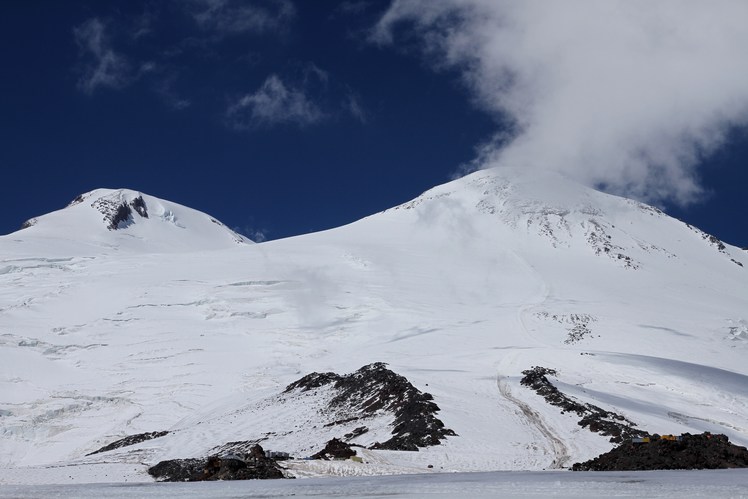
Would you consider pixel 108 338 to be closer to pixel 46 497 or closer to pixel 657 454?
pixel 46 497

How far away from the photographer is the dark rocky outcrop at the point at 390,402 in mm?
26688

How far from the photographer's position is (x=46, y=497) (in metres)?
13.9

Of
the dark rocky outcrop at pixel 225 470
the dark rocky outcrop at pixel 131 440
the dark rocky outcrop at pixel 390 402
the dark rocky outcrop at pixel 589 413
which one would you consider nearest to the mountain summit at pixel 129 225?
the dark rocky outcrop at pixel 131 440

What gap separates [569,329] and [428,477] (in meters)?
57.7

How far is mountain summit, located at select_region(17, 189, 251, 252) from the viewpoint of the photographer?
474ft

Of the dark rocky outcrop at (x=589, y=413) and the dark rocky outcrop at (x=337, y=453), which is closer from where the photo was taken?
the dark rocky outcrop at (x=337, y=453)

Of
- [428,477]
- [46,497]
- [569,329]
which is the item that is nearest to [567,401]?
[428,477]

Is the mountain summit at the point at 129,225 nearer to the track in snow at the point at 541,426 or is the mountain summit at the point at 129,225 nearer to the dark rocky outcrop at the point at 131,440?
the dark rocky outcrop at the point at 131,440

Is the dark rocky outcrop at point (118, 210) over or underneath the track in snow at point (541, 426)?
over

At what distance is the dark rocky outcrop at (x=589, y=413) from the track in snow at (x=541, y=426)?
1.64 meters

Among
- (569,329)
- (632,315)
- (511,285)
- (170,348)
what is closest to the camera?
(170,348)

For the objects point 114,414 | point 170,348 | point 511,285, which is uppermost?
point 511,285

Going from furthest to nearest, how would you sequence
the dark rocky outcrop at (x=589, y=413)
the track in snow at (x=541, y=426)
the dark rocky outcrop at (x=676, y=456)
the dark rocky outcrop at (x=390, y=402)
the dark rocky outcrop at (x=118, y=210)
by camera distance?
the dark rocky outcrop at (x=118, y=210), the dark rocky outcrop at (x=589, y=413), the dark rocky outcrop at (x=390, y=402), the track in snow at (x=541, y=426), the dark rocky outcrop at (x=676, y=456)

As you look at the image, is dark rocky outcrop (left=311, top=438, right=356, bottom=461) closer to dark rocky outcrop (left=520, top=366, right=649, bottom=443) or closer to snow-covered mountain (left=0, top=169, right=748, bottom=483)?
snow-covered mountain (left=0, top=169, right=748, bottom=483)
